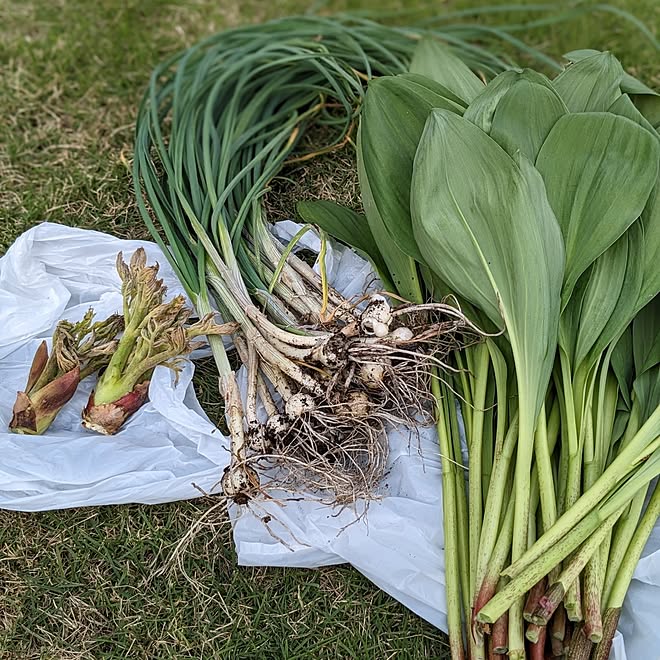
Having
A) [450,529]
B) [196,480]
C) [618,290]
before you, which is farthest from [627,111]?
[196,480]

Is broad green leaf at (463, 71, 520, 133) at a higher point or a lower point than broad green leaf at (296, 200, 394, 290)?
higher

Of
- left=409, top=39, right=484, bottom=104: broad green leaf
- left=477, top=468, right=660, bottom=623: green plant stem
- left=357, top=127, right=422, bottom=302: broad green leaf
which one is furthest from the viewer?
left=409, top=39, right=484, bottom=104: broad green leaf

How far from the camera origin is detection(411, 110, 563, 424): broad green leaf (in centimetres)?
101

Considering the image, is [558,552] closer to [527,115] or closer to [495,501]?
[495,501]

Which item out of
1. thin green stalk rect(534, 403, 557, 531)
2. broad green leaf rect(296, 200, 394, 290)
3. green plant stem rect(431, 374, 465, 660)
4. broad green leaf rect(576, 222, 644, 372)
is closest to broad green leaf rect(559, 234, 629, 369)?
broad green leaf rect(576, 222, 644, 372)

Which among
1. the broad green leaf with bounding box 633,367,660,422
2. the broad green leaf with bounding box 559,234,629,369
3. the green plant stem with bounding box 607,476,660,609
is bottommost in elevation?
the green plant stem with bounding box 607,476,660,609

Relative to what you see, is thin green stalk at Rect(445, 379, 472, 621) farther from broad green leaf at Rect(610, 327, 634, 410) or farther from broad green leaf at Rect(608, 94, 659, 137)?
broad green leaf at Rect(608, 94, 659, 137)

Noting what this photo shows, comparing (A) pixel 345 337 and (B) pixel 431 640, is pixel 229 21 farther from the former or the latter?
(B) pixel 431 640

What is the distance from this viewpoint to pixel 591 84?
3.92 feet

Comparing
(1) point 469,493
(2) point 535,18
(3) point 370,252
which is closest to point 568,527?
(1) point 469,493

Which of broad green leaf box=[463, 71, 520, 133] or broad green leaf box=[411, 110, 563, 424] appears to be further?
broad green leaf box=[463, 71, 520, 133]

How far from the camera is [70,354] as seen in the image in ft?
4.09

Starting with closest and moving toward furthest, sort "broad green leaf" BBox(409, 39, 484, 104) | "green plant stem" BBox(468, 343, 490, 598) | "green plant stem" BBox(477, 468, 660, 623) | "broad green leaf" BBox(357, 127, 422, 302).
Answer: "green plant stem" BBox(477, 468, 660, 623)
"green plant stem" BBox(468, 343, 490, 598)
"broad green leaf" BBox(357, 127, 422, 302)
"broad green leaf" BBox(409, 39, 484, 104)

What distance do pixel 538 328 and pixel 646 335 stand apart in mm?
246
